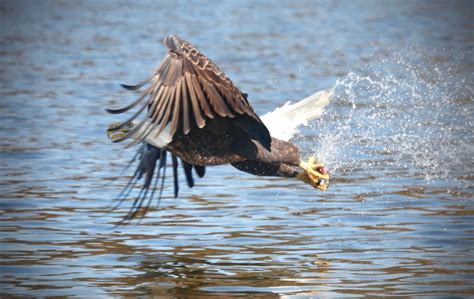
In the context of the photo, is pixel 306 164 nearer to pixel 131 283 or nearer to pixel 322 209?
pixel 322 209

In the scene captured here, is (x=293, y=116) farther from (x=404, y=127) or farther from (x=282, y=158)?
(x=404, y=127)

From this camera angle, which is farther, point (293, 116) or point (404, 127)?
point (404, 127)

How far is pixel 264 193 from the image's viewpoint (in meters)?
7.84

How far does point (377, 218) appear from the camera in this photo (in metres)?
6.97

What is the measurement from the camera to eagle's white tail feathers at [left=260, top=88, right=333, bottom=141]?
6.71 metres

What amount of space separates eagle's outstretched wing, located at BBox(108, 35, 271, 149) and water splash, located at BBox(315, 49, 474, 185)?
2.36m

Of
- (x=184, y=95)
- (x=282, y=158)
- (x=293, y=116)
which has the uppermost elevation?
(x=184, y=95)

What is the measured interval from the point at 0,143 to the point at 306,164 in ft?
14.2

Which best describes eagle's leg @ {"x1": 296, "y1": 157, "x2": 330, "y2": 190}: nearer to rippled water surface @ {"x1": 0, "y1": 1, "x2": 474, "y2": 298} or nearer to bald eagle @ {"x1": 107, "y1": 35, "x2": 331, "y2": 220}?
bald eagle @ {"x1": 107, "y1": 35, "x2": 331, "y2": 220}

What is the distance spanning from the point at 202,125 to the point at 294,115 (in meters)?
1.49

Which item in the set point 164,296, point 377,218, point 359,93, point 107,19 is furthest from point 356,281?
point 107,19

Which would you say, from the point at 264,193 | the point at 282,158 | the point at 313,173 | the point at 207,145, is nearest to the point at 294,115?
the point at 313,173

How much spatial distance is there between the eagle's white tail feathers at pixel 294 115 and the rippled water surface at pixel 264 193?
0.62 m

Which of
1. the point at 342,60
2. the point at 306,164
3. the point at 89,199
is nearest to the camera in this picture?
the point at 306,164
